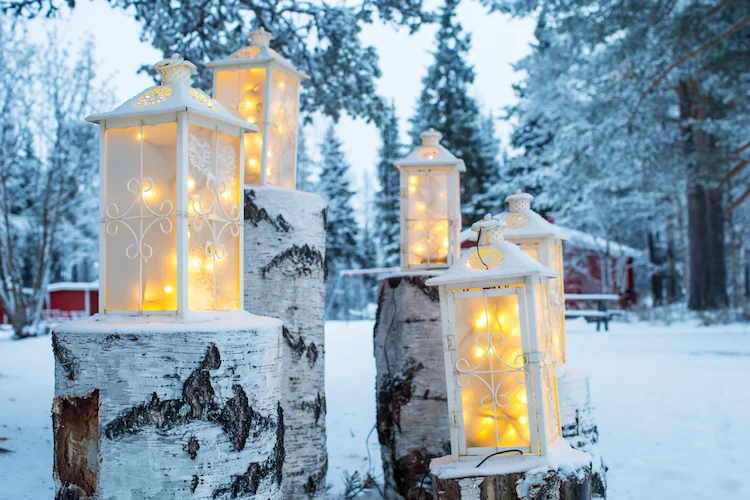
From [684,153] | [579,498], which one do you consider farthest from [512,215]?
[684,153]

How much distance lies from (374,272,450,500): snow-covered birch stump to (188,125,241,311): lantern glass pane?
1745mm

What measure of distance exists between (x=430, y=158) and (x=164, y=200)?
2379 millimetres

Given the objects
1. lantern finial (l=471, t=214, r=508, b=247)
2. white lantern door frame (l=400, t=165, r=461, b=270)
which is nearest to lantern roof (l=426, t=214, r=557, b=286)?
lantern finial (l=471, t=214, r=508, b=247)

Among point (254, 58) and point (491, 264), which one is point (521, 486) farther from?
point (254, 58)

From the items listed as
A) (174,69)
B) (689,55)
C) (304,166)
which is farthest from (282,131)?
(304,166)

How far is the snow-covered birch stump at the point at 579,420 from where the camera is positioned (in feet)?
12.8

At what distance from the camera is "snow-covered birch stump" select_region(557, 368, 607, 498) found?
3.89 m

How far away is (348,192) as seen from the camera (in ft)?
89.1

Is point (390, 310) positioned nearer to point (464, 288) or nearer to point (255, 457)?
point (464, 288)

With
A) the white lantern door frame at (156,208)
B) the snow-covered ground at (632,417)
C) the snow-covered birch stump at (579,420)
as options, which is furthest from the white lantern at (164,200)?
the snow-covered birch stump at (579,420)

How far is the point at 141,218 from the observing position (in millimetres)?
2555

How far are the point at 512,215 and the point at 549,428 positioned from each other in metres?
1.56

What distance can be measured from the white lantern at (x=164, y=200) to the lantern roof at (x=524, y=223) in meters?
2.14

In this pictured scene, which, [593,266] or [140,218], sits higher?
[593,266]
